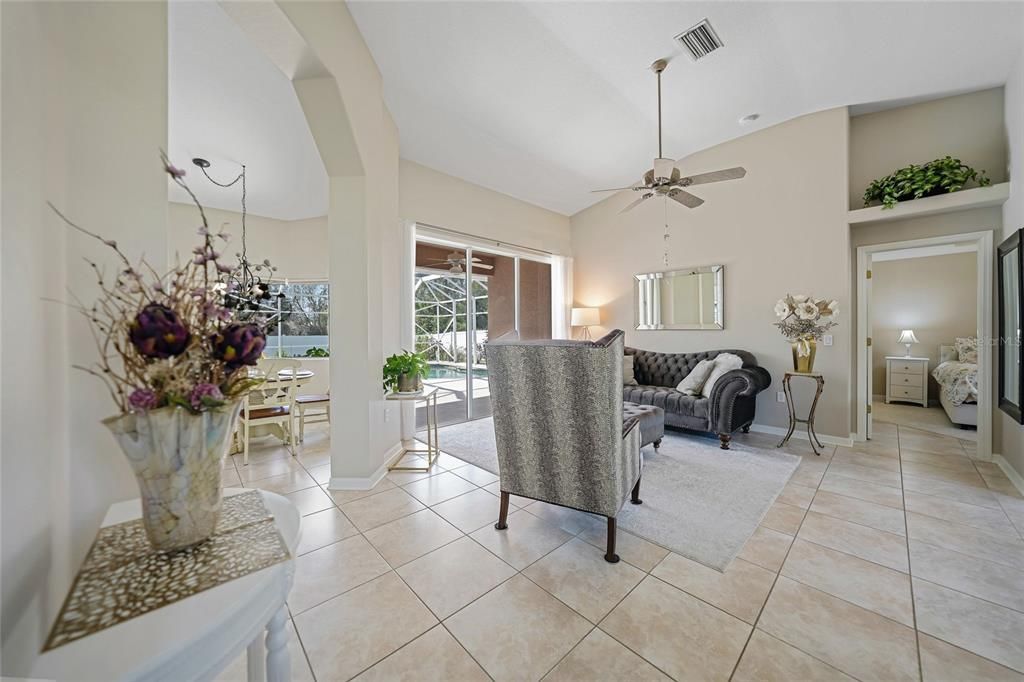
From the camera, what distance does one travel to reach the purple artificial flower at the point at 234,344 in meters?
0.77

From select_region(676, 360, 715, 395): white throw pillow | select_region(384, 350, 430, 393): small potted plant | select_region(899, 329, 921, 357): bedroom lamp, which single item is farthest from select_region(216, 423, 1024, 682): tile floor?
select_region(899, 329, 921, 357): bedroom lamp

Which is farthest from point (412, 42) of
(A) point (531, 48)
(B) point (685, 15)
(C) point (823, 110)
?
(C) point (823, 110)

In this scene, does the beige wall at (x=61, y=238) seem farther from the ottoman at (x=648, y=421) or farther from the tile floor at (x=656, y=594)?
the ottoman at (x=648, y=421)

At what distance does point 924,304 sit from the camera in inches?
227

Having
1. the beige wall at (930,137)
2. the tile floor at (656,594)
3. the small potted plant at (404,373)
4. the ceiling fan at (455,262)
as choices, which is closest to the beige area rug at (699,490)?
the tile floor at (656,594)

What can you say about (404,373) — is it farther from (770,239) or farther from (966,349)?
(966,349)

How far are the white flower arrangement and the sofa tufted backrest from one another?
1.85 ft

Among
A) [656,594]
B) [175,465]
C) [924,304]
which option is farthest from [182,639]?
[924,304]

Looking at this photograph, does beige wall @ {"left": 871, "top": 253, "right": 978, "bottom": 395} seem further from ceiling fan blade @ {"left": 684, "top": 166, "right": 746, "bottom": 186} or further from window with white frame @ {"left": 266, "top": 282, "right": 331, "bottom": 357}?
window with white frame @ {"left": 266, "top": 282, "right": 331, "bottom": 357}

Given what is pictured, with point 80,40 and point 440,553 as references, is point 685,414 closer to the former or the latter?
point 440,553

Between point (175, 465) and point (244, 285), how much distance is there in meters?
2.39

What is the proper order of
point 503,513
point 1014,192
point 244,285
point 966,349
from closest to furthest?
point 503,513, point 244,285, point 1014,192, point 966,349

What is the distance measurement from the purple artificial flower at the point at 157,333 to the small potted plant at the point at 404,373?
257cm

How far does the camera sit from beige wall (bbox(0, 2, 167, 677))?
1.99 ft
